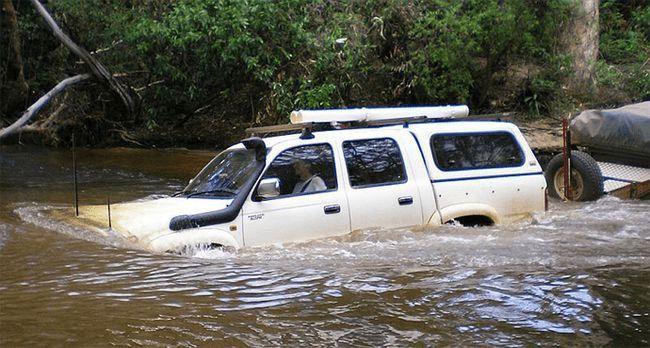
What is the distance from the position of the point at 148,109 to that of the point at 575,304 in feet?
48.7

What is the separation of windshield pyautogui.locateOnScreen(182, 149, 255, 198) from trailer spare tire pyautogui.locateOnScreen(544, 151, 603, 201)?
584cm

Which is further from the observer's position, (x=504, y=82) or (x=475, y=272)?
(x=504, y=82)

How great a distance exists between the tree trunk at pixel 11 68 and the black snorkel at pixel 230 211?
13042 mm

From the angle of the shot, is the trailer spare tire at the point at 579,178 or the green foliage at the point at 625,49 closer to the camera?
the trailer spare tire at the point at 579,178

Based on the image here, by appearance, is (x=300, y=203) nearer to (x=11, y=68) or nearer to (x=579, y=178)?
(x=579, y=178)

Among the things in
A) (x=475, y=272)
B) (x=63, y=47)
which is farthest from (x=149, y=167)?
(x=475, y=272)

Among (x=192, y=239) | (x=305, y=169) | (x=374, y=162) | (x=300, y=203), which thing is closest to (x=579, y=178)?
(x=374, y=162)

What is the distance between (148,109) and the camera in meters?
19.1

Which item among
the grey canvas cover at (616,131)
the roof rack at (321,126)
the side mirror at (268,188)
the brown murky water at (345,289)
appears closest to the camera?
the brown murky water at (345,289)

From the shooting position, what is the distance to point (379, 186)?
7.99m

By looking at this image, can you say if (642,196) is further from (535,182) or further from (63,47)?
(63,47)

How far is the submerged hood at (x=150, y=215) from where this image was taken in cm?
692

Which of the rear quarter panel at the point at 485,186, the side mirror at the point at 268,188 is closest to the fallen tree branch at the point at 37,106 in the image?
the side mirror at the point at 268,188

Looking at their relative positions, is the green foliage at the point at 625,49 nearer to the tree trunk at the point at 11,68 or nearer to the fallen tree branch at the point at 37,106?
the fallen tree branch at the point at 37,106
